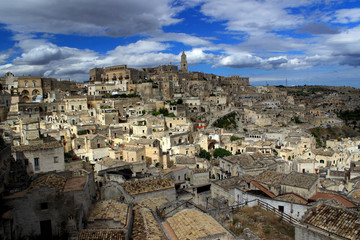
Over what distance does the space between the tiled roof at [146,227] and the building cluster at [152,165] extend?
0.18ft

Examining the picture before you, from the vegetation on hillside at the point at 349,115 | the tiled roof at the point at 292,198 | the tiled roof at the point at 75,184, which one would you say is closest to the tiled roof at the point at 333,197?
the tiled roof at the point at 292,198

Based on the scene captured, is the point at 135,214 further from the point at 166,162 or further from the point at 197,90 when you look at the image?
the point at 197,90

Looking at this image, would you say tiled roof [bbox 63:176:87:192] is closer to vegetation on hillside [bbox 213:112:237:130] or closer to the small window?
the small window

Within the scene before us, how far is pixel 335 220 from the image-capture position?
9672 mm

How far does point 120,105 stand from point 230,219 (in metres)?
34.6

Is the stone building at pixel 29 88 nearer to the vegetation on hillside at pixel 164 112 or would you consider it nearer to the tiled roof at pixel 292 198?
the vegetation on hillside at pixel 164 112

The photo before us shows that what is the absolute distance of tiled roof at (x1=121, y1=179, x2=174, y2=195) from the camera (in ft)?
46.9

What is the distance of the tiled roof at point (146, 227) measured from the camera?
32.3 ft

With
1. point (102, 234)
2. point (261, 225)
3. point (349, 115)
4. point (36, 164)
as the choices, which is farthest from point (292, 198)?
point (349, 115)

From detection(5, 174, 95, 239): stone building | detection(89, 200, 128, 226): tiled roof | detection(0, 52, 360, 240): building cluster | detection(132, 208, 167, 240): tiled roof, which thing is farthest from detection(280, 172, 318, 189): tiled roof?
detection(5, 174, 95, 239): stone building

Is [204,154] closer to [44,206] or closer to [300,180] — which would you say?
[300,180]

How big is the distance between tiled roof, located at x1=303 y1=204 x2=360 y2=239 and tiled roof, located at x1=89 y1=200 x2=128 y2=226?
22.2 feet

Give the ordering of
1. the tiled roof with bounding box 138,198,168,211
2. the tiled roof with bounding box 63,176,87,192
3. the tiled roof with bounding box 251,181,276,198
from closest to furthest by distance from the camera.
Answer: the tiled roof with bounding box 63,176,87,192 < the tiled roof with bounding box 138,198,168,211 < the tiled roof with bounding box 251,181,276,198

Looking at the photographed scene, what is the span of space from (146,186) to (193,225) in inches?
187
